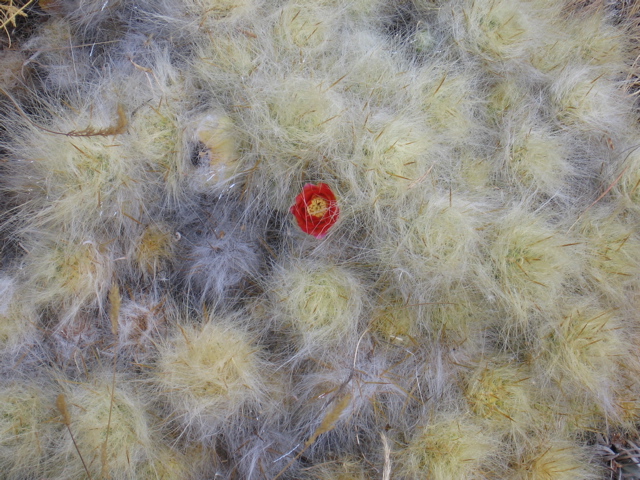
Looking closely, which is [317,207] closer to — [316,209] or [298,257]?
[316,209]

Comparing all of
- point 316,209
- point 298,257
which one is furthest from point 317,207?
point 298,257

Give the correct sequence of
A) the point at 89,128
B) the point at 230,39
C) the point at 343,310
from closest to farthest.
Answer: the point at 89,128
the point at 343,310
the point at 230,39

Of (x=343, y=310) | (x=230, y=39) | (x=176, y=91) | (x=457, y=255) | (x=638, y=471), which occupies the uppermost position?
(x=230, y=39)

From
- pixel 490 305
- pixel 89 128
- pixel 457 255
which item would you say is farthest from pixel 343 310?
pixel 89 128

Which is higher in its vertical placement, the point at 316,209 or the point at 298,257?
the point at 316,209

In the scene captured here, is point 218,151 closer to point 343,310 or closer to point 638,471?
point 343,310

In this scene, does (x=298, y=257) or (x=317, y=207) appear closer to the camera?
(x=317, y=207)
